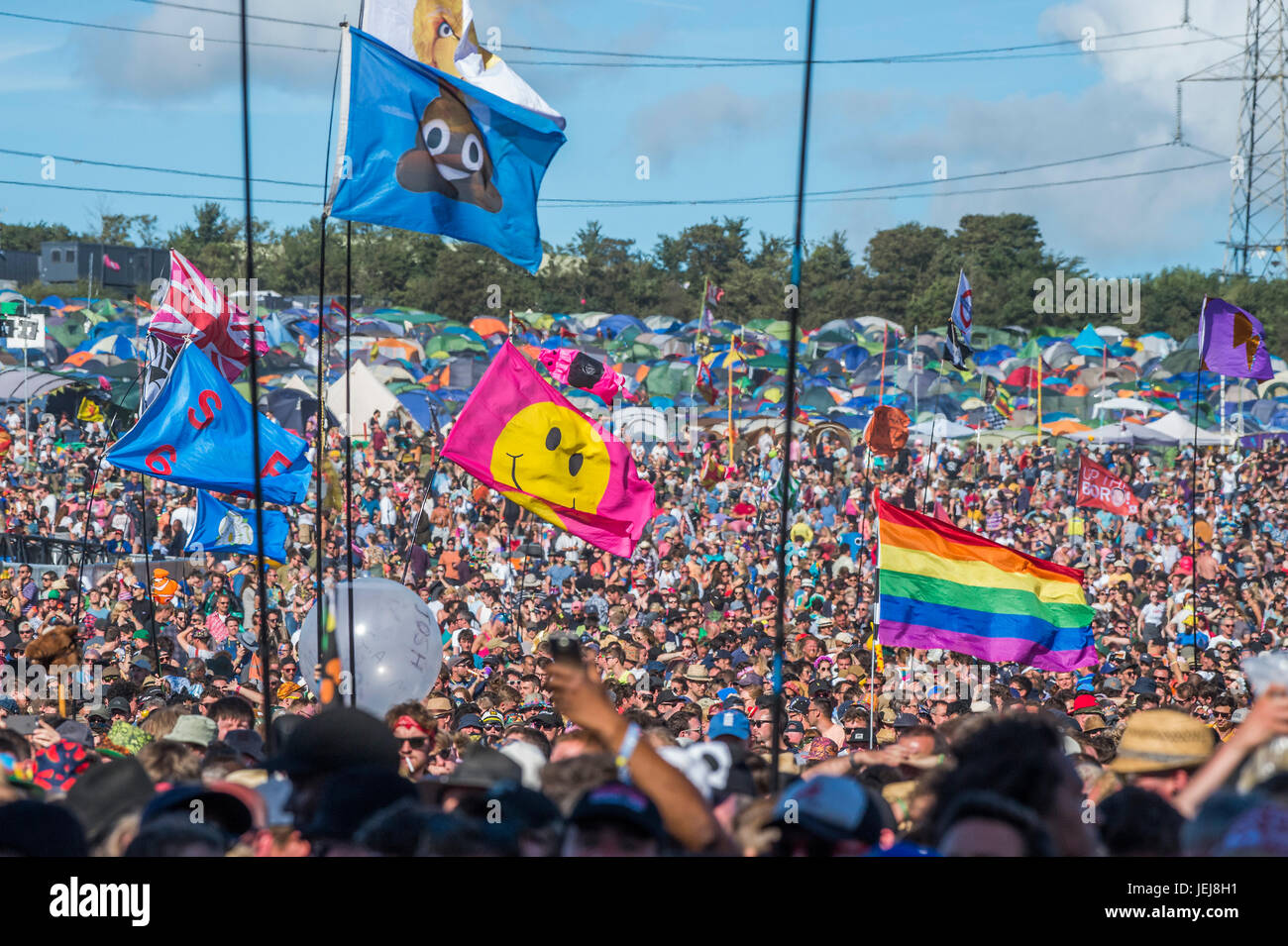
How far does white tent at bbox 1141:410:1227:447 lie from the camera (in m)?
29.1

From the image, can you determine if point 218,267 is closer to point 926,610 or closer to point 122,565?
point 122,565

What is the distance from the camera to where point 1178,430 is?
2969cm

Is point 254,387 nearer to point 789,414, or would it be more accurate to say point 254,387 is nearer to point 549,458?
point 789,414

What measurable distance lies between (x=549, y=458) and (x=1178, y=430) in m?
21.6

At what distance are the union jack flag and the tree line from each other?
45.3 meters

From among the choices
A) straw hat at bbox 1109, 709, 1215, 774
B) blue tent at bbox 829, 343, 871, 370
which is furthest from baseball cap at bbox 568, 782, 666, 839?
blue tent at bbox 829, 343, 871, 370

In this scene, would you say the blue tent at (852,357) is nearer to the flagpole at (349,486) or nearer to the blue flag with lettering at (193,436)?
the blue flag with lettering at (193,436)

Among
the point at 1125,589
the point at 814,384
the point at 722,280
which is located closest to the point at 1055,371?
the point at 814,384

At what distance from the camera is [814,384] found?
126 feet

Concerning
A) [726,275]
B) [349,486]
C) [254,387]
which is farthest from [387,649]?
[726,275]

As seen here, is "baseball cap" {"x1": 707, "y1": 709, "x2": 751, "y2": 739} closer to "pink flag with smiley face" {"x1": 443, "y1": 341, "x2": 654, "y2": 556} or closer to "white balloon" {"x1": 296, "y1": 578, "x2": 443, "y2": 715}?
"white balloon" {"x1": 296, "y1": 578, "x2": 443, "y2": 715}

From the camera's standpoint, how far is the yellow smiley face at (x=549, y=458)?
1121 cm

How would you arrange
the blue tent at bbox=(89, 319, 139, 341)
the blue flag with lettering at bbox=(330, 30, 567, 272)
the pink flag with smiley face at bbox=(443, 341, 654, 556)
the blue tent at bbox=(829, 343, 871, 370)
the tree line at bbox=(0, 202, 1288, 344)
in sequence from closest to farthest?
1. the blue flag with lettering at bbox=(330, 30, 567, 272)
2. the pink flag with smiley face at bbox=(443, 341, 654, 556)
3. the blue tent at bbox=(89, 319, 139, 341)
4. the blue tent at bbox=(829, 343, 871, 370)
5. the tree line at bbox=(0, 202, 1288, 344)

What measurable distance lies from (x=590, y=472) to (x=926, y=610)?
2822mm
